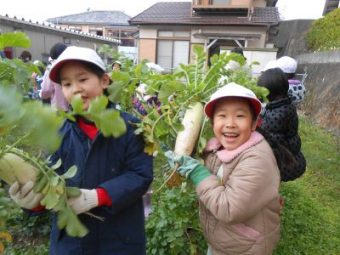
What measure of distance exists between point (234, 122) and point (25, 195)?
3.31 ft

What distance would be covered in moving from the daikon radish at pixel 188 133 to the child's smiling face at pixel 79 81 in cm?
55

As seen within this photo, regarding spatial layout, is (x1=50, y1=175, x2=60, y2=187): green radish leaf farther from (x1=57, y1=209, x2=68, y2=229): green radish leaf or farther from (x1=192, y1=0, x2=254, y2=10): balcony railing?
(x1=192, y1=0, x2=254, y2=10): balcony railing

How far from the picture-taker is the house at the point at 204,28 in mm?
16438

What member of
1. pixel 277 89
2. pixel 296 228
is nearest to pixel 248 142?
pixel 277 89

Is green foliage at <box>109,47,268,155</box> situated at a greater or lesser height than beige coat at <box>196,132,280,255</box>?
greater

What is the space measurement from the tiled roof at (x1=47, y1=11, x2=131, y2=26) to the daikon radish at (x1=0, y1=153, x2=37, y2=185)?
125 feet

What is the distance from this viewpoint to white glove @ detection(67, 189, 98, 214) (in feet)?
4.56

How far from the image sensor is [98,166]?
1624mm

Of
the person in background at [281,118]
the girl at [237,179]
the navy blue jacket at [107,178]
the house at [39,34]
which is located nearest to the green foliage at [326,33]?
the house at [39,34]

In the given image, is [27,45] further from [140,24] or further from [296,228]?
[140,24]

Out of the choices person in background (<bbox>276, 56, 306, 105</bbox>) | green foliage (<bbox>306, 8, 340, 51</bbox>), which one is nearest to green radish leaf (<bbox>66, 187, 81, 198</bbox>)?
person in background (<bbox>276, 56, 306, 105</bbox>)

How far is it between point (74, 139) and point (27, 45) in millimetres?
592

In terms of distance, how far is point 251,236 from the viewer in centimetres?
176

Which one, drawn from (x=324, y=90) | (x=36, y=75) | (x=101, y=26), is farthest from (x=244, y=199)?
(x=101, y=26)
